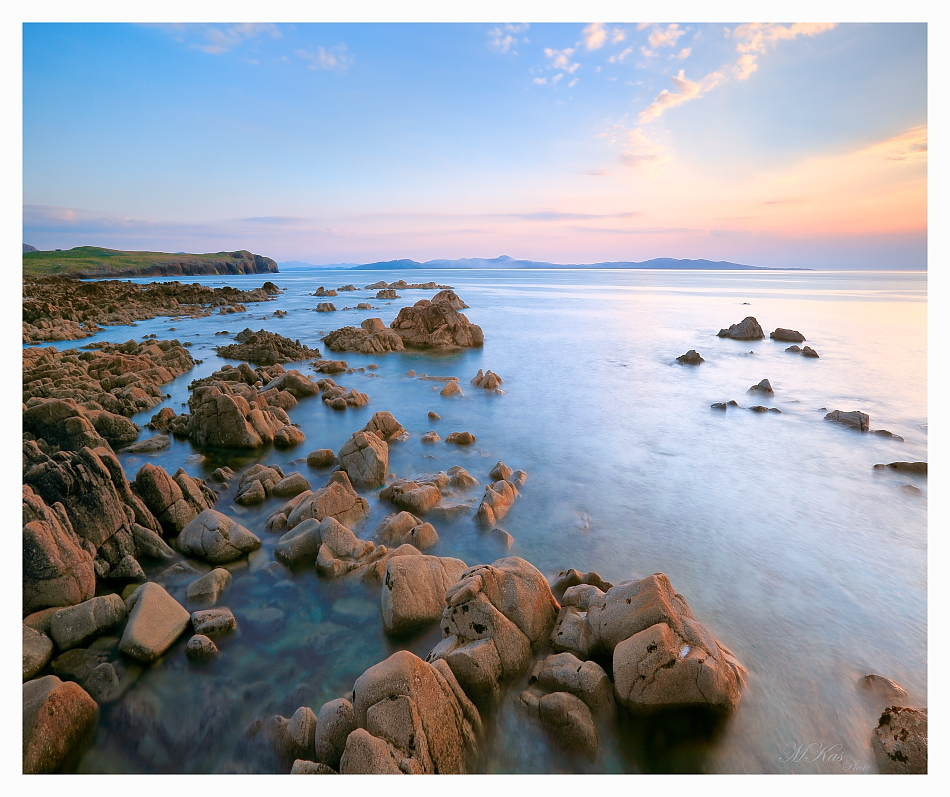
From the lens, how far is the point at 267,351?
28.6 meters

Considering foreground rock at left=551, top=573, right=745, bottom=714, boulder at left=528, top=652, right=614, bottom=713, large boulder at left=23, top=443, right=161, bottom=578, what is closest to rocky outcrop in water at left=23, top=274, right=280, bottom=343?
large boulder at left=23, top=443, right=161, bottom=578

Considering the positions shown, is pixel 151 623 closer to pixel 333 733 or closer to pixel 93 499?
pixel 93 499

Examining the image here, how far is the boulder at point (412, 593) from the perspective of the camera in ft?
23.4

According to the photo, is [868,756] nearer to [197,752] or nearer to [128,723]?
[197,752]

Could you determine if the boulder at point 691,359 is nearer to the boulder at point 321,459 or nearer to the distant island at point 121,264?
the boulder at point 321,459

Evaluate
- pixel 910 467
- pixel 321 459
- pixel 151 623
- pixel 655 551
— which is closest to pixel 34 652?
pixel 151 623

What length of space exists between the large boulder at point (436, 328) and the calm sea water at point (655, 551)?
11.5 m

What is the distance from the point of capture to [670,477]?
1325 cm

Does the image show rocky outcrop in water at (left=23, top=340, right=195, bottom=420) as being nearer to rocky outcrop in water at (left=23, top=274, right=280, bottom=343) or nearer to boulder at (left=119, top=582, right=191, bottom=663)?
boulder at (left=119, top=582, right=191, bottom=663)

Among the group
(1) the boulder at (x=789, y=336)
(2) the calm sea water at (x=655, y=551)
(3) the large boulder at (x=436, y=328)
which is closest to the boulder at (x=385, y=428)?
(2) the calm sea water at (x=655, y=551)

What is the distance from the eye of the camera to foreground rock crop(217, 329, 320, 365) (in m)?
28.3

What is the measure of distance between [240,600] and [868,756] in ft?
29.6

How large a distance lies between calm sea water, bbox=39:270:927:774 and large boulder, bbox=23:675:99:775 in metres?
0.26
